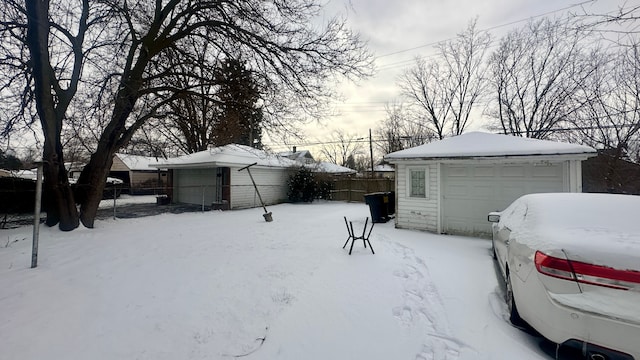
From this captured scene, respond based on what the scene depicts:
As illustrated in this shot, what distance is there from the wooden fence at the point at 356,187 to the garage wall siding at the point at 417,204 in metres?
8.80

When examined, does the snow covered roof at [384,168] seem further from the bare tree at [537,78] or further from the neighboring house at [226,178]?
the neighboring house at [226,178]

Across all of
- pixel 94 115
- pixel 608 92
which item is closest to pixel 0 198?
pixel 94 115

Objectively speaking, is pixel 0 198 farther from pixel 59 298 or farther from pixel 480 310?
pixel 480 310

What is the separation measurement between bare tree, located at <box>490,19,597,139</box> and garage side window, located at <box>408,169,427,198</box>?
12011mm

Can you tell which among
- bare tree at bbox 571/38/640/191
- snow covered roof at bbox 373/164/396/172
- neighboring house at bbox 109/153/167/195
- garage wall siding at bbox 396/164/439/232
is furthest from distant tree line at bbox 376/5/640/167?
neighboring house at bbox 109/153/167/195

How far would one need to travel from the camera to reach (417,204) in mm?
9203

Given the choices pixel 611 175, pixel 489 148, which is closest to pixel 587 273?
pixel 489 148

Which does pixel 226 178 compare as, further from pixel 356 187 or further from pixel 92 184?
pixel 356 187

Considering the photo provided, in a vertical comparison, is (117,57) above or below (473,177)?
above

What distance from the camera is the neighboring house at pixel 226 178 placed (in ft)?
49.4

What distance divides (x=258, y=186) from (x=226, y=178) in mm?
2249

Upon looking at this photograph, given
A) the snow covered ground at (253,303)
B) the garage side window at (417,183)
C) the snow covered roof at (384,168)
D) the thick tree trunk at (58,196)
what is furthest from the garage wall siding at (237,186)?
the snow covered roof at (384,168)

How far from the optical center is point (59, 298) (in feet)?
13.2

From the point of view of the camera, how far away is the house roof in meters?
7.03
